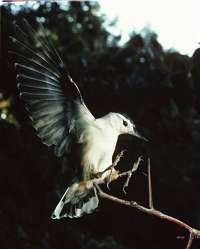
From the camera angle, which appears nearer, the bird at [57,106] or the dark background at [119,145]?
the bird at [57,106]

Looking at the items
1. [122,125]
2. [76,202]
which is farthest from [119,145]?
[76,202]

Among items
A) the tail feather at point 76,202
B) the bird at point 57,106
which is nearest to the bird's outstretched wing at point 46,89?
the bird at point 57,106

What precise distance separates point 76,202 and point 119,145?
0.51 feet

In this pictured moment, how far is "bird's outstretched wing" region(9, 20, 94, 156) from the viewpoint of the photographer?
1.13m

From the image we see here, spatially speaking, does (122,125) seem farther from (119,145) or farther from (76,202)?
(76,202)

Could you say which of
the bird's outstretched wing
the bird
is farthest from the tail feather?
the bird's outstretched wing

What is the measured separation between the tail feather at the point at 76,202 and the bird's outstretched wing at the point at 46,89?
0.11 m

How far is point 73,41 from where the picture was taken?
169 centimetres

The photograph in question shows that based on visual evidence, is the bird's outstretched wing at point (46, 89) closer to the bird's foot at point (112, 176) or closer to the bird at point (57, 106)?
the bird at point (57, 106)

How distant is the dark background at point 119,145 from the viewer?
1.26 m

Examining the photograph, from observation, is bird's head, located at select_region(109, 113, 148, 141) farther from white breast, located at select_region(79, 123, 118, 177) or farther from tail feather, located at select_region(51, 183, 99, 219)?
tail feather, located at select_region(51, 183, 99, 219)

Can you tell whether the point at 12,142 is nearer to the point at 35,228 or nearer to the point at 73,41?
the point at 35,228

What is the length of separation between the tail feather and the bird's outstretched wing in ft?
0.37

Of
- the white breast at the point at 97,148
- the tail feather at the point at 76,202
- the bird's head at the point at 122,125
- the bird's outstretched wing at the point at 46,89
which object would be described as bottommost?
the tail feather at the point at 76,202
